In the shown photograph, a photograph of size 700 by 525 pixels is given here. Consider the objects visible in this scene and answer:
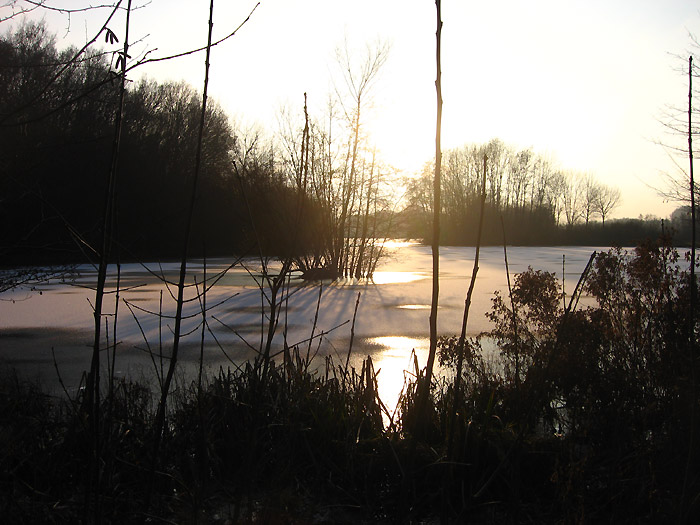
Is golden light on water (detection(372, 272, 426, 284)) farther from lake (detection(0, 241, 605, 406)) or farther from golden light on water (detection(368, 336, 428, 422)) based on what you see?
golden light on water (detection(368, 336, 428, 422))

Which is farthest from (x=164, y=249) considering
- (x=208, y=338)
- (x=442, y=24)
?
(x=442, y=24)

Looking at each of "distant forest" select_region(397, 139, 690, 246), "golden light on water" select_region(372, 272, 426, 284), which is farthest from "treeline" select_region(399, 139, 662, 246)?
"golden light on water" select_region(372, 272, 426, 284)

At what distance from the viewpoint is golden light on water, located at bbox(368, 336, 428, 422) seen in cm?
411

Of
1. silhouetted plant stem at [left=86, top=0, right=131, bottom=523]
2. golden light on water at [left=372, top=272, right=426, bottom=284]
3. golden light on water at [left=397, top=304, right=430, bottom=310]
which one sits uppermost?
silhouetted plant stem at [left=86, top=0, right=131, bottom=523]

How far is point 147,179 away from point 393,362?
79.4 ft

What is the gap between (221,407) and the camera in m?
2.84

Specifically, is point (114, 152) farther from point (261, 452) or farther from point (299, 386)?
point (299, 386)

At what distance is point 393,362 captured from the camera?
5422mm

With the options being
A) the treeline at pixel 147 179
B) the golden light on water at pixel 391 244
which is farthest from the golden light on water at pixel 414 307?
the golden light on water at pixel 391 244

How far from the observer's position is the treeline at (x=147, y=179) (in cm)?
212

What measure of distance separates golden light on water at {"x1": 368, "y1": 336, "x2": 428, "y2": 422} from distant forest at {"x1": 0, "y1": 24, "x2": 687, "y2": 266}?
135cm

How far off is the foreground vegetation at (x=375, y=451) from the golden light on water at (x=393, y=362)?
786 millimetres

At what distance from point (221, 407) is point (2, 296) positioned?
10.4 m

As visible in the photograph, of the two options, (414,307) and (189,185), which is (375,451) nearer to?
(414,307)
